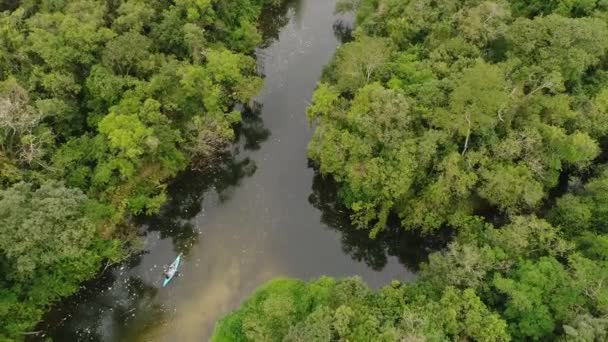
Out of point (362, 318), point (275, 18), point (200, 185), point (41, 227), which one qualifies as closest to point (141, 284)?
point (41, 227)

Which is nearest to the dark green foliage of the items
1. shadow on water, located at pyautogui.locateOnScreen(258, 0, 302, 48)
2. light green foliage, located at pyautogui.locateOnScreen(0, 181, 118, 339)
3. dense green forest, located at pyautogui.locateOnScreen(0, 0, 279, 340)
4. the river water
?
the river water

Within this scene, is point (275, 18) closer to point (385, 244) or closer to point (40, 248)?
point (385, 244)

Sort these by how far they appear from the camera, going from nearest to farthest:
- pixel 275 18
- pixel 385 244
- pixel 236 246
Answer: pixel 236 246 < pixel 385 244 < pixel 275 18

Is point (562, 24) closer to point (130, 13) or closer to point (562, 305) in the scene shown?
point (562, 305)

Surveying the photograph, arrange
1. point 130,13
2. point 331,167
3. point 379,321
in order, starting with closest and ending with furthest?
point 379,321 < point 331,167 < point 130,13

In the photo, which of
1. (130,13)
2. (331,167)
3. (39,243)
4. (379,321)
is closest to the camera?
(379,321)

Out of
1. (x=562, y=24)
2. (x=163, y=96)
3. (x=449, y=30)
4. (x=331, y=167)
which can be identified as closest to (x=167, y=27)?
(x=163, y=96)

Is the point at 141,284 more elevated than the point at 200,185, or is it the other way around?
the point at 200,185
